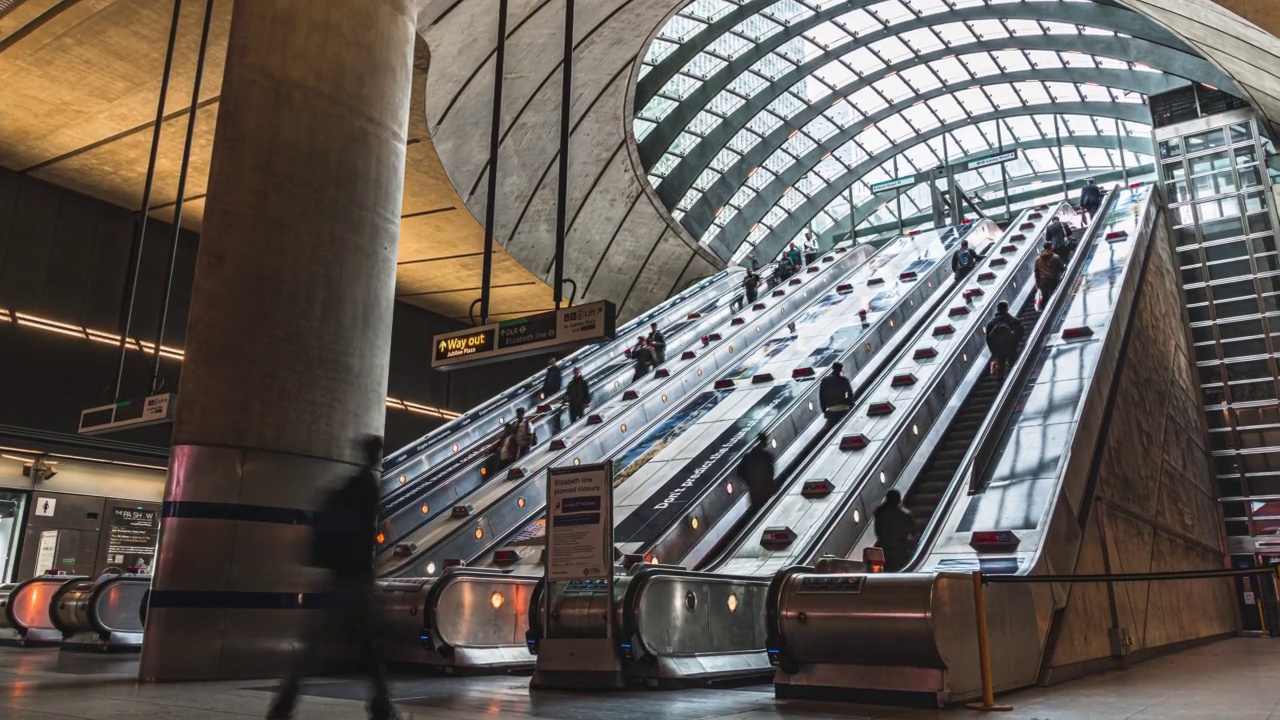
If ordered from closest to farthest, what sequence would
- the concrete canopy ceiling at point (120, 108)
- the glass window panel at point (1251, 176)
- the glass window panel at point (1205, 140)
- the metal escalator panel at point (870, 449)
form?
the metal escalator panel at point (870, 449), the concrete canopy ceiling at point (120, 108), the glass window panel at point (1251, 176), the glass window panel at point (1205, 140)

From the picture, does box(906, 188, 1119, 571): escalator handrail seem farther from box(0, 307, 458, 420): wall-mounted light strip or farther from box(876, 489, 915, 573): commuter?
box(0, 307, 458, 420): wall-mounted light strip

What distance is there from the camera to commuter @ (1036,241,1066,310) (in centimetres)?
1830

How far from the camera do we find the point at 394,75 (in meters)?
9.50

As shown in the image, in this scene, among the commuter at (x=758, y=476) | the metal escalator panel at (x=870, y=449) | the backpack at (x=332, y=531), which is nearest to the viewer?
the backpack at (x=332, y=531)

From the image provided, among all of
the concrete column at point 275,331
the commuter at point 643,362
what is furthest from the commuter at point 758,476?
the commuter at point 643,362

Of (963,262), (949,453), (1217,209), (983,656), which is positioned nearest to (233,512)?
(983,656)

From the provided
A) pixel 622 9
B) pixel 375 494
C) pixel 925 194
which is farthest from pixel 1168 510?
pixel 925 194

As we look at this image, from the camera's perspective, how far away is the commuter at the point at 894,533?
980cm

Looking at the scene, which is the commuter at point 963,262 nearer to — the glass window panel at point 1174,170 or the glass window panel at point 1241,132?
the glass window panel at point 1174,170

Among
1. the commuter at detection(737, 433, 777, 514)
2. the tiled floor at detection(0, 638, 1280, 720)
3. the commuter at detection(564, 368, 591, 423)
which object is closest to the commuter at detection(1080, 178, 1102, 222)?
the commuter at detection(564, 368, 591, 423)

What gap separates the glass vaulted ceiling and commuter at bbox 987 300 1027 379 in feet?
53.6

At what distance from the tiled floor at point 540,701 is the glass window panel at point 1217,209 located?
58.6 feet

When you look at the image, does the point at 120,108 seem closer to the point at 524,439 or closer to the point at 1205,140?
the point at 524,439

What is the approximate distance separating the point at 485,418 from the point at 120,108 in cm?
893
